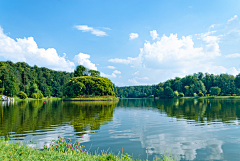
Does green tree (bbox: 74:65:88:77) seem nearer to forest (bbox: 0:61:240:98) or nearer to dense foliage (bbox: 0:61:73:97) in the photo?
forest (bbox: 0:61:240:98)

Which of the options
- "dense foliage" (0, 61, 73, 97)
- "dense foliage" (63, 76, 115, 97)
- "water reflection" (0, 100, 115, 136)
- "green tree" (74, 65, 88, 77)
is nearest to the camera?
"water reflection" (0, 100, 115, 136)

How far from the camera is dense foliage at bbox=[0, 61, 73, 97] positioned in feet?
A: 293

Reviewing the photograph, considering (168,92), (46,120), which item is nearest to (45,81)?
(168,92)

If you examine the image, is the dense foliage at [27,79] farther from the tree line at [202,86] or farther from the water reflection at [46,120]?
the tree line at [202,86]

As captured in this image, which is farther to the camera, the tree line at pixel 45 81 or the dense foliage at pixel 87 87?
the dense foliage at pixel 87 87

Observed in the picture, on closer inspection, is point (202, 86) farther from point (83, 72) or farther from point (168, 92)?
point (83, 72)

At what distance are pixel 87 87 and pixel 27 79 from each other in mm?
42303

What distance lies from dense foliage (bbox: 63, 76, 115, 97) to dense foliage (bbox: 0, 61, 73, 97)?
25.7 m

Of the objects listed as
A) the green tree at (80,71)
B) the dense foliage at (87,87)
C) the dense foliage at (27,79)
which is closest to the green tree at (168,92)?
the dense foliage at (87,87)

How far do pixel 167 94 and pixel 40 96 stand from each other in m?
97.6

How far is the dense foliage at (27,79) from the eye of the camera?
89.4 metres

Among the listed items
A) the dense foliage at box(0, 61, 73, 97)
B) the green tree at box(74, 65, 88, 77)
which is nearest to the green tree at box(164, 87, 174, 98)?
the green tree at box(74, 65, 88, 77)

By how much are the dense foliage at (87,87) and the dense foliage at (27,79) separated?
25.7 meters

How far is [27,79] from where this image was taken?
11462 centimetres
